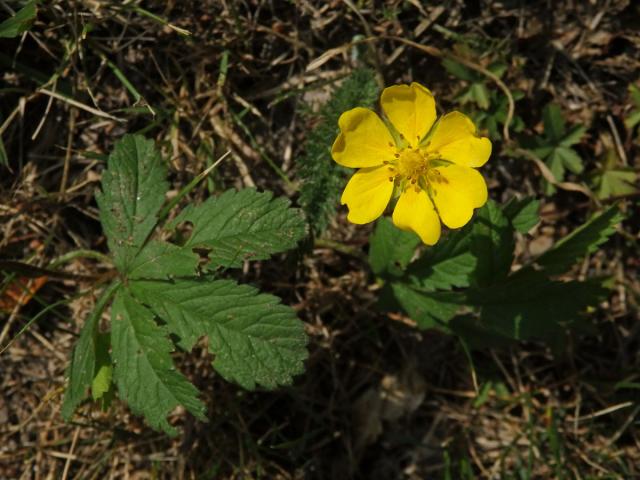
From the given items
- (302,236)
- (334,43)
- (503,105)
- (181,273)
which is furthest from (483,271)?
(334,43)

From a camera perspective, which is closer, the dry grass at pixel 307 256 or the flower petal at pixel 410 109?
the flower petal at pixel 410 109

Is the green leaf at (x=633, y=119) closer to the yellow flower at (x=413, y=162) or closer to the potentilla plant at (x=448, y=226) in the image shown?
the potentilla plant at (x=448, y=226)

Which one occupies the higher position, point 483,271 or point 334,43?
point 334,43

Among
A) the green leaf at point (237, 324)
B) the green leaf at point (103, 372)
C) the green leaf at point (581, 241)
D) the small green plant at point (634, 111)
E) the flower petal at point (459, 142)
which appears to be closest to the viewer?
the flower petal at point (459, 142)

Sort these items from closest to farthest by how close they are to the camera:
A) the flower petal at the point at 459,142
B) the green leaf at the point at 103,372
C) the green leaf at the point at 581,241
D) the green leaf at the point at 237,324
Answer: the flower petal at the point at 459,142
the green leaf at the point at 237,324
the green leaf at the point at 103,372
the green leaf at the point at 581,241

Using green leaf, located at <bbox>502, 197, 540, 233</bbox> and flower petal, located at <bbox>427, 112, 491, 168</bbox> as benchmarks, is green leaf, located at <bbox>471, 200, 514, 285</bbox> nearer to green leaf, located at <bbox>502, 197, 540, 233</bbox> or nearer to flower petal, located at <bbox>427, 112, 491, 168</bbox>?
green leaf, located at <bbox>502, 197, 540, 233</bbox>

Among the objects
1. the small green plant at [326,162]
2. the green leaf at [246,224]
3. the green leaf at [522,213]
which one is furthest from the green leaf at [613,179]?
the green leaf at [246,224]

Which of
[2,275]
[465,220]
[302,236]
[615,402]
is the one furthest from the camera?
[615,402]

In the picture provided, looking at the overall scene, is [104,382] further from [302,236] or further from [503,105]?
[503,105]
